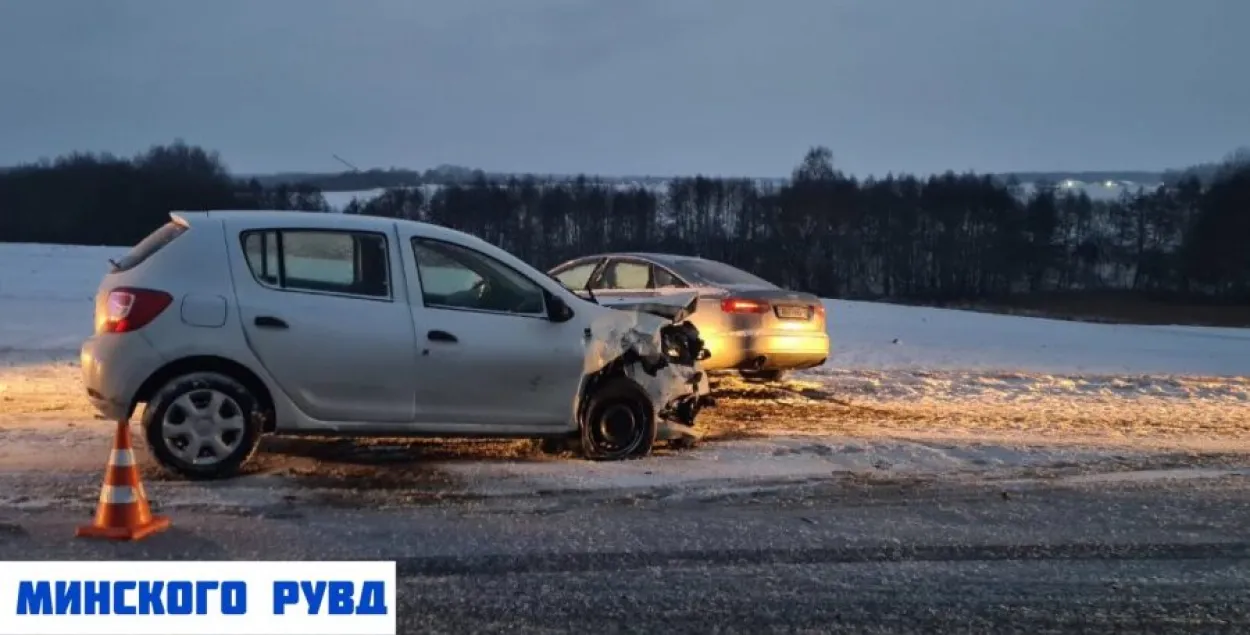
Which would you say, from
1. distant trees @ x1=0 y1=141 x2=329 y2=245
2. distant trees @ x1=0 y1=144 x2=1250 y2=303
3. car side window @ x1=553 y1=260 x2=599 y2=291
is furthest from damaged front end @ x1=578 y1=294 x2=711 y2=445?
distant trees @ x1=0 y1=144 x2=1250 y2=303

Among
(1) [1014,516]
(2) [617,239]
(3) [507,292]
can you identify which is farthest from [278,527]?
(2) [617,239]

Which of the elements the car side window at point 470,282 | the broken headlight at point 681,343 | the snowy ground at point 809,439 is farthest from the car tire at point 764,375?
the car side window at point 470,282

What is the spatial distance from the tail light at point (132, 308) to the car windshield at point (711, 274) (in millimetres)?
5794

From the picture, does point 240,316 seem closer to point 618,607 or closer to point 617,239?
point 618,607

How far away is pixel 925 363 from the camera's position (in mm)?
16938

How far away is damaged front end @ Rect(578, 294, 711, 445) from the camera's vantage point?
7.45 metres

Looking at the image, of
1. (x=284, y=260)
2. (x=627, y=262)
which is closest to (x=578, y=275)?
(x=627, y=262)

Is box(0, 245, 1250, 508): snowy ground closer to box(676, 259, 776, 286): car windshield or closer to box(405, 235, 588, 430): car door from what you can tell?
box(405, 235, 588, 430): car door

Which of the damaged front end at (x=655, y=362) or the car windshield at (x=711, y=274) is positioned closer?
the damaged front end at (x=655, y=362)

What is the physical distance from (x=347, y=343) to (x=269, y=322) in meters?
0.49

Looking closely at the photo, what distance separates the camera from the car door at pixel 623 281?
36.4 ft

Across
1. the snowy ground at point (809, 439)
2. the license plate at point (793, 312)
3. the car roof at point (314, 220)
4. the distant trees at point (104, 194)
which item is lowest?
the snowy ground at point (809, 439)

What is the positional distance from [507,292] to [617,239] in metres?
53.1

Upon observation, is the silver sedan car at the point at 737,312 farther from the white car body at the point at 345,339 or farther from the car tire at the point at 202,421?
the car tire at the point at 202,421
